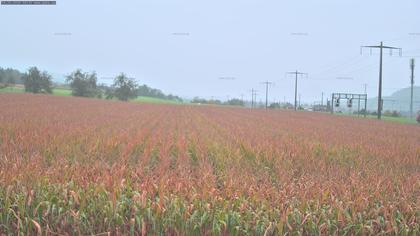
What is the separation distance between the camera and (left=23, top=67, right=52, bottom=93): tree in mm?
106562

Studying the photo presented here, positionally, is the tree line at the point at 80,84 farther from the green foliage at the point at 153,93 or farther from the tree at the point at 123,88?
the green foliage at the point at 153,93

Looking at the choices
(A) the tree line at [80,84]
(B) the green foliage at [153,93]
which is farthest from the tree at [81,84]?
(B) the green foliage at [153,93]

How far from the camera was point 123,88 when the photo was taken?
12625 centimetres

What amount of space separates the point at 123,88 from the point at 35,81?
84.8 feet

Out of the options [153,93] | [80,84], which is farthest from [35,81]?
[153,93]

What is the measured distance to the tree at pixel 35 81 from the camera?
107 m

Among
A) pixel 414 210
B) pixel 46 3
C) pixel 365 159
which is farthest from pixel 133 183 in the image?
pixel 46 3

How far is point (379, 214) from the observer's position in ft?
19.1

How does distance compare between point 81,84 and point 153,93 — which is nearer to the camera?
point 81,84

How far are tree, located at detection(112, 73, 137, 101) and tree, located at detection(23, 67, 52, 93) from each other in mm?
21225

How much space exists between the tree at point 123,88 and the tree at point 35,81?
21.2 metres

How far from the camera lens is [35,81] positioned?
107m

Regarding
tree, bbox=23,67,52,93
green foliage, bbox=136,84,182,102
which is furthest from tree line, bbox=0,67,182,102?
green foliage, bbox=136,84,182,102

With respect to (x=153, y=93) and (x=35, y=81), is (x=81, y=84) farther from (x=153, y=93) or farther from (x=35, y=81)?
(x=153, y=93)
